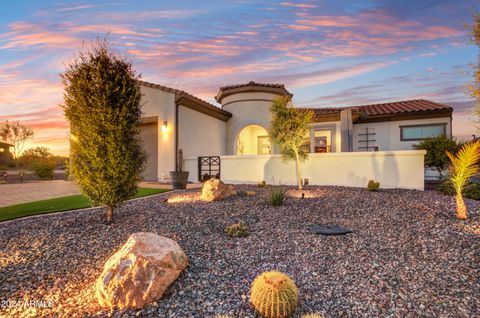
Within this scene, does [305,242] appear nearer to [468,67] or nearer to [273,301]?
[273,301]

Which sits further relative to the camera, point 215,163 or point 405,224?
point 215,163

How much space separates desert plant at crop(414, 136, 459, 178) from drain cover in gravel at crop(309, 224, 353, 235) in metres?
8.57

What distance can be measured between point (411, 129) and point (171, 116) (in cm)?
1461

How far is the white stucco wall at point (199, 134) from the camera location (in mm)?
13734

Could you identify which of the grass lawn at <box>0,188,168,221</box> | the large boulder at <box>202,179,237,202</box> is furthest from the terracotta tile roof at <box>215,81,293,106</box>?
the grass lawn at <box>0,188,168,221</box>

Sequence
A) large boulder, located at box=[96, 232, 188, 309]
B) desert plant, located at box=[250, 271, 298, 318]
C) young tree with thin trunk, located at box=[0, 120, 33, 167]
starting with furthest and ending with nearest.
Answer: young tree with thin trunk, located at box=[0, 120, 33, 167] → large boulder, located at box=[96, 232, 188, 309] → desert plant, located at box=[250, 271, 298, 318]

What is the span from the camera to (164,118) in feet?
44.5

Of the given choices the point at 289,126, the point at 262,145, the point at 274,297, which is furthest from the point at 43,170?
the point at 274,297

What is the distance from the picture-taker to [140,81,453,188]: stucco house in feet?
44.3

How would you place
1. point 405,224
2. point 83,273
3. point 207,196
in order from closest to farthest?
point 83,273 < point 405,224 < point 207,196

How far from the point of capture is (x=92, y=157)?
5.66 meters

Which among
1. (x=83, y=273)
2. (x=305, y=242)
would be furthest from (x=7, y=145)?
(x=305, y=242)

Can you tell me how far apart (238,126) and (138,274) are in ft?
48.1

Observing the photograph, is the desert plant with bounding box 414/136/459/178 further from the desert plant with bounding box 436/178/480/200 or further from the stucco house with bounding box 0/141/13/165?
the stucco house with bounding box 0/141/13/165
